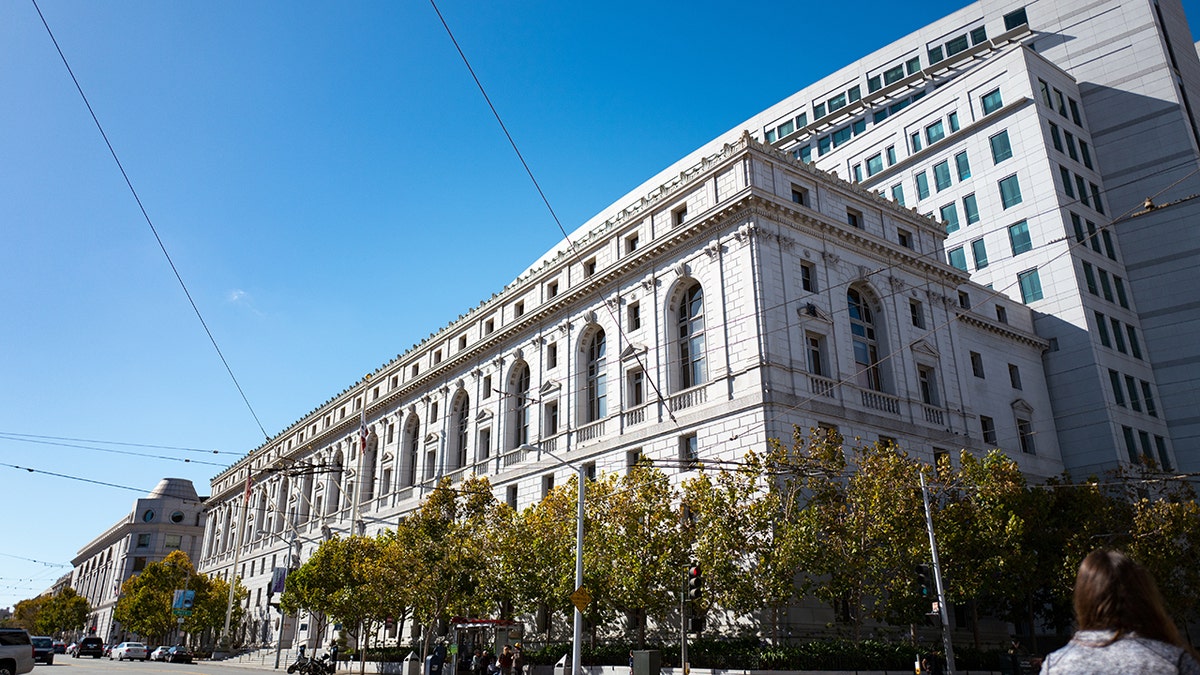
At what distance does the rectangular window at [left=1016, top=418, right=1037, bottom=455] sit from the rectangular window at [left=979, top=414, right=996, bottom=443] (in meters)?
2.86

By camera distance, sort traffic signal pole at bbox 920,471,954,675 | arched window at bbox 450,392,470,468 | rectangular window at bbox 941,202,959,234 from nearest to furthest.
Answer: traffic signal pole at bbox 920,471,954,675 < arched window at bbox 450,392,470,468 < rectangular window at bbox 941,202,959,234

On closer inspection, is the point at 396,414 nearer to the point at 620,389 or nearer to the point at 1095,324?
the point at 620,389

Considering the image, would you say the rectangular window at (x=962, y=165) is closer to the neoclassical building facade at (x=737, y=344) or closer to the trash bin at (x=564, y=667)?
the neoclassical building facade at (x=737, y=344)

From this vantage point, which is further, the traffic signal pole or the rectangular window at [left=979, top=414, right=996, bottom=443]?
the rectangular window at [left=979, top=414, right=996, bottom=443]

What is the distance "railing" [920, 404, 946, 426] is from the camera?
4066 cm

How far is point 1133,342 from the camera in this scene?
55.1 m

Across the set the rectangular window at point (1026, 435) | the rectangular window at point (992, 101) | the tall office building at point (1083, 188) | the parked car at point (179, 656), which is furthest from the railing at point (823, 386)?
the parked car at point (179, 656)

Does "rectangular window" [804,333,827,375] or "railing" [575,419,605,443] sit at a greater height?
"rectangular window" [804,333,827,375]

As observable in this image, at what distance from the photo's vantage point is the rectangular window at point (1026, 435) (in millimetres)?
48156

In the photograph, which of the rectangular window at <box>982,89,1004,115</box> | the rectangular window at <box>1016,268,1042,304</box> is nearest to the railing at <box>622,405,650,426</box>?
the rectangular window at <box>1016,268,1042,304</box>

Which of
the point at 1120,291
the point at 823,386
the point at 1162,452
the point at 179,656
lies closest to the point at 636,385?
the point at 823,386

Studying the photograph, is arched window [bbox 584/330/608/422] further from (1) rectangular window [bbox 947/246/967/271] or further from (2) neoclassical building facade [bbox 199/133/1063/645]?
(1) rectangular window [bbox 947/246/967/271]

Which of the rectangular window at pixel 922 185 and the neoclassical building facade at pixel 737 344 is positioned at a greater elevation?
the rectangular window at pixel 922 185

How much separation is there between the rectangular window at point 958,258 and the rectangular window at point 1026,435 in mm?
13991
